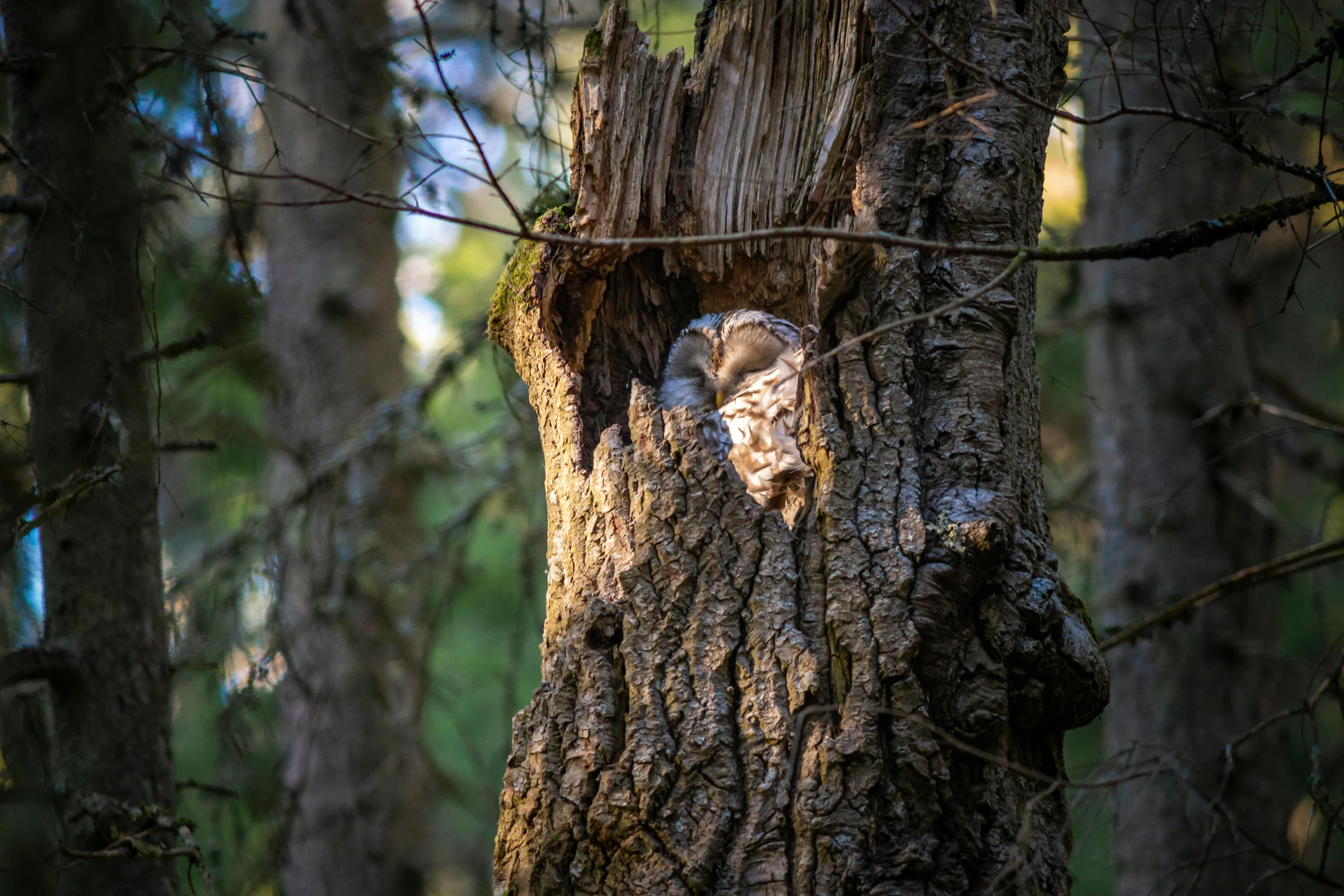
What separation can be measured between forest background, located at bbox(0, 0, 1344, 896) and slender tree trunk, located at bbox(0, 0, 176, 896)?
0.30 ft

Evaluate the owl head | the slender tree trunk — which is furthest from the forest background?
the owl head

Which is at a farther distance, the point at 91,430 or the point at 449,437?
the point at 449,437

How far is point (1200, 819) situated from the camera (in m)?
4.12

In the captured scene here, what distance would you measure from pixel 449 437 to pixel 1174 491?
379 centimetres

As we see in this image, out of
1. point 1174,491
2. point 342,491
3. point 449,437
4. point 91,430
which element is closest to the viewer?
point 91,430

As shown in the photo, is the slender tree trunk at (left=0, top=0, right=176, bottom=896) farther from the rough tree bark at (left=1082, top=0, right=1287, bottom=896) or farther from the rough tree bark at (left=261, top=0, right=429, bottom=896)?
the rough tree bark at (left=1082, top=0, right=1287, bottom=896)

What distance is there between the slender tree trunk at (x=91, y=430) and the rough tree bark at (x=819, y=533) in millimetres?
1084

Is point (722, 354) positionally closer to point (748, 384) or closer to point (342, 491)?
point (748, 384)

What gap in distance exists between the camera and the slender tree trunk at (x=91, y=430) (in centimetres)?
253

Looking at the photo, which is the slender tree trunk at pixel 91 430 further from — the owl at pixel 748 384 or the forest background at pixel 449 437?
the owl at pixel 748 384

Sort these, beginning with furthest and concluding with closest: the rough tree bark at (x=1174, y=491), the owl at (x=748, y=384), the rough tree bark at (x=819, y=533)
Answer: the rough tree bark at (x=1174, y=491)
the owl at (x=748, y=384)
the rough tree bark at (x=819, y=533)

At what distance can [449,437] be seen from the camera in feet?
19.1

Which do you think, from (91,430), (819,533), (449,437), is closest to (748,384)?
(819,533)

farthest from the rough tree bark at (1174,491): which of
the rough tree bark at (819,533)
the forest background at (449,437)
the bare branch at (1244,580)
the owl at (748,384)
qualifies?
the rough tree bark at (819,533)
